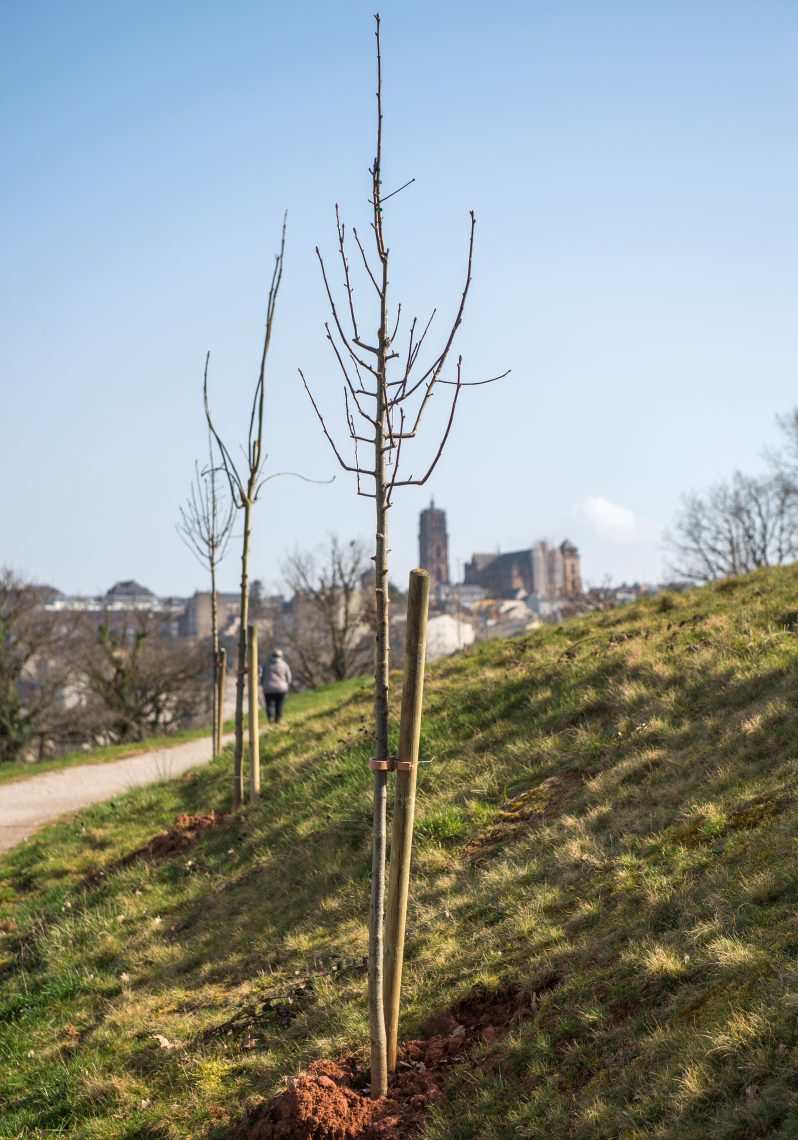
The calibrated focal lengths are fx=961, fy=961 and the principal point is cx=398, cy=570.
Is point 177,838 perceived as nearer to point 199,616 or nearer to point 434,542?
point 199,616

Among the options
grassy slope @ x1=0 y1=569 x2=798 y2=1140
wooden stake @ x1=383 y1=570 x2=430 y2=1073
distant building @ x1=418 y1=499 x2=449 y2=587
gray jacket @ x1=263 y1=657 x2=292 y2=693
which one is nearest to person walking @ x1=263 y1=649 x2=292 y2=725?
gray jacket @ x1=263 y1=657 x2=292 y2=693

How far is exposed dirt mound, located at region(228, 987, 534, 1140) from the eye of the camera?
4.14 metres

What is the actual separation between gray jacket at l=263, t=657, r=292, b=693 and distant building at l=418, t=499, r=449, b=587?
174 meters

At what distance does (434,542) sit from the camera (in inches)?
7638

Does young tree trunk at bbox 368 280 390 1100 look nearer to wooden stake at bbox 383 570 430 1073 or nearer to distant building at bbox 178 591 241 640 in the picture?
wooden stake at bbox 383 570 430 1073

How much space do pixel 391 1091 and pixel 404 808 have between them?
4.21 feet

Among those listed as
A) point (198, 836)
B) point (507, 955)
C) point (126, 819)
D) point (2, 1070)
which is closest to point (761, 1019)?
point (507, 955)

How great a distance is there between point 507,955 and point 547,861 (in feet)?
3.27

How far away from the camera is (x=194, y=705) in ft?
126

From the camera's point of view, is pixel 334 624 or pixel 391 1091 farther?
pixel 334 624

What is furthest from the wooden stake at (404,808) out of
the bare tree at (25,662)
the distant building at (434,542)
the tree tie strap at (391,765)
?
the distant building at (434,542)

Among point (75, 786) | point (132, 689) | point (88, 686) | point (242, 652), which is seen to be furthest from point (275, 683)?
point (88, 686)

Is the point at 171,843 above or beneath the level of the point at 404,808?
beneath

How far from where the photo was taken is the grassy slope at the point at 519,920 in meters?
3.91
